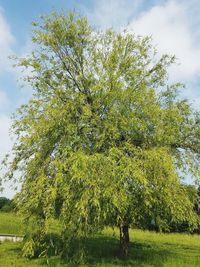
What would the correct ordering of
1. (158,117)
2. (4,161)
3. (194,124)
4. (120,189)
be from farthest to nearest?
1. (194,124)
2. (4,161)
3. (158,117)
4. (120,189)

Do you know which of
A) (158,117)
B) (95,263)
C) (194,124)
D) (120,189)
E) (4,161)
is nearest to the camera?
(120,189)

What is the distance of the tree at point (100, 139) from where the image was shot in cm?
1463

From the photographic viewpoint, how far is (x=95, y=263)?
15945 mm

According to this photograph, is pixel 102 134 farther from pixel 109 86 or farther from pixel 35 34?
pixel 35 34

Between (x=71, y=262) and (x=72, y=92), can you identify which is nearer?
(x=71, y=262)

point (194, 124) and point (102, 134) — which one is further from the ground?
point (194, 124)

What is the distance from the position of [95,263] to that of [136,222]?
2.88m

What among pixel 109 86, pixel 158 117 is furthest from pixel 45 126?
pixel 158 117

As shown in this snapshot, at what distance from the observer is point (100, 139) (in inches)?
648

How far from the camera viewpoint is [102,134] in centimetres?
1611

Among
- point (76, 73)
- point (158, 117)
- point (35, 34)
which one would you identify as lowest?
point (158, 117)

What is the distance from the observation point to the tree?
14.6 meters

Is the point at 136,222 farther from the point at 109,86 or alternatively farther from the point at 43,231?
the point at 109,86

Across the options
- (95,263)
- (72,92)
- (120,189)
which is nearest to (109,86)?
(72,92)
